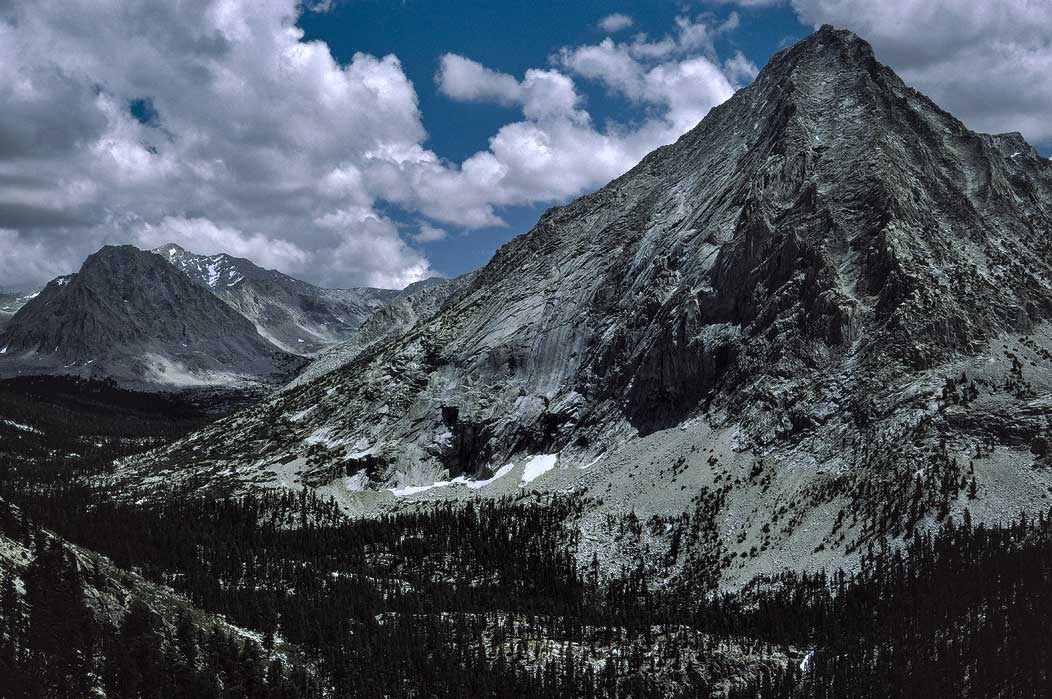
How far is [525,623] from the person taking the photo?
98062mm

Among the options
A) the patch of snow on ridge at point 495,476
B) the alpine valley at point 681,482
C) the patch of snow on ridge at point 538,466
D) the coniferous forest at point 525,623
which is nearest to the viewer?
the coniferous forest at point 525,623

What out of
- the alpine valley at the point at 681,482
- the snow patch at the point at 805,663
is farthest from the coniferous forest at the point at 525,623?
the alpine valley at the point at 681,482

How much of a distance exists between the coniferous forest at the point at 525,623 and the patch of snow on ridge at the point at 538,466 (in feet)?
56.2

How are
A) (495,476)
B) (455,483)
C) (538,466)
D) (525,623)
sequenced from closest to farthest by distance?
(525,623)
(538,466)
(495,476)
(455,483)

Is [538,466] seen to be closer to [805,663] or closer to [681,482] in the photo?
[681,482]

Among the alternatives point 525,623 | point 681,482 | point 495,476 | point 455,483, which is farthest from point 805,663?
point 455,483

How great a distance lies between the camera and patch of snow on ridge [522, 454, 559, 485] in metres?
139

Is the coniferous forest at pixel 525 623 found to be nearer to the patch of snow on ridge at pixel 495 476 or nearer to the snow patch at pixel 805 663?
the snow patch at pixel 805 663

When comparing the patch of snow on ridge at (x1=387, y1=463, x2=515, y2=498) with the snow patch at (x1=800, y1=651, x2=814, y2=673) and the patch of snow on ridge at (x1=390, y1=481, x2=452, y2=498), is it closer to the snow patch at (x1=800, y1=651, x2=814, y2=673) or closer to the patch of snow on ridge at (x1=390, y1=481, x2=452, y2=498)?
the patch of snow on ridge at (x1=390, y1=481, x2=452, y2=498)

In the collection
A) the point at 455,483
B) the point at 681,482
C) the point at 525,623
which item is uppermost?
the point at 455,483

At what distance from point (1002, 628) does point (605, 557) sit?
1939 inches

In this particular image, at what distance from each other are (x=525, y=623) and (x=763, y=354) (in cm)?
5121

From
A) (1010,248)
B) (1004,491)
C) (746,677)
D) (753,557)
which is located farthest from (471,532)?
(1010,248)

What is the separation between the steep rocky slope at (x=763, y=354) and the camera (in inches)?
3848
